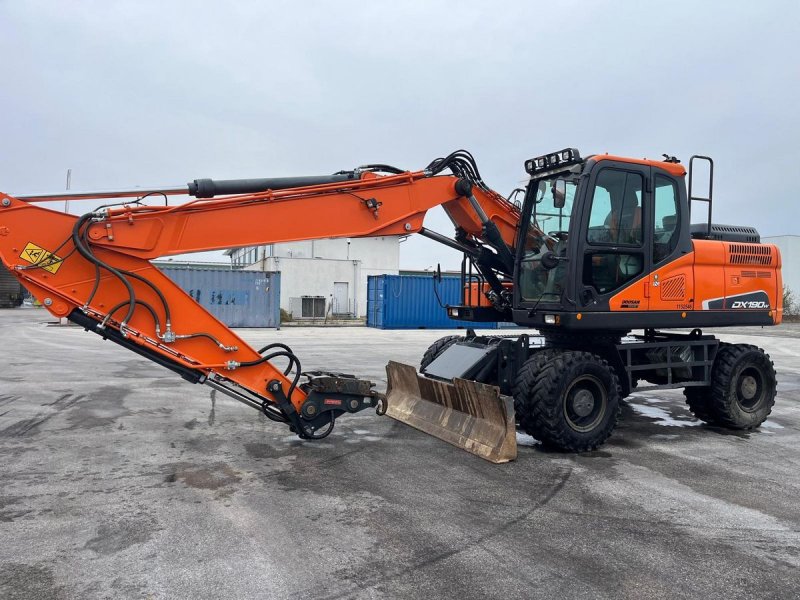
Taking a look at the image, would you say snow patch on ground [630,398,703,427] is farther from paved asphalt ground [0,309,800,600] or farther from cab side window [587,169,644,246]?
cab side window [587,169,644,246]

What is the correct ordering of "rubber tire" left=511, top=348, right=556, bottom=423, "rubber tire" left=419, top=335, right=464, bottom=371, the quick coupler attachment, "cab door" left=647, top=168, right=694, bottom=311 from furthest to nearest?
1. "rubber tire" left=419, top=335, right=464, bottom=371
2. "cab door" left=647, top=168, right=694, bottom=311
3. "rubber tire" left=511, top=348, right=556, bottom=423
4. the quick coupler attachment

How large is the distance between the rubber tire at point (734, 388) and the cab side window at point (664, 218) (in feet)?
6.21

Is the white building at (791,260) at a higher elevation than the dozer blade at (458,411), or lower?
higher

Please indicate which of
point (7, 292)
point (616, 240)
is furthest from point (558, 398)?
point (7, 292)

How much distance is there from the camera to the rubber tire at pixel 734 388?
25.6 feet

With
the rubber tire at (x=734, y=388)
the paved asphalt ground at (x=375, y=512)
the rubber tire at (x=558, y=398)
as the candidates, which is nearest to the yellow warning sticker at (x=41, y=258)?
the paved asphalt ground at (x=375, y=512)

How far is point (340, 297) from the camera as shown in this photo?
40906 millimetres

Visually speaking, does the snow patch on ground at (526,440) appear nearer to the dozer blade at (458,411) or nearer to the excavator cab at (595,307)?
the excavator cab at (595,307)

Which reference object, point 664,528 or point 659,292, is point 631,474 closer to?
point 664,528

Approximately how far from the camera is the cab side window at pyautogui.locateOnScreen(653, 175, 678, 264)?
7.04 metres

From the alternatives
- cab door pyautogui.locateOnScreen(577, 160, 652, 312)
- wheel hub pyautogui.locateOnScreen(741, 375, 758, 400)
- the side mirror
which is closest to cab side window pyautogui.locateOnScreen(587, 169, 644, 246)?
cab door pyautogui.locateOnScreen(577, 160, 652, 312)

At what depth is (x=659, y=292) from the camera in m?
7.02

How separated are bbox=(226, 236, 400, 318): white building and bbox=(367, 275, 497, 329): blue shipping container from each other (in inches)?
308

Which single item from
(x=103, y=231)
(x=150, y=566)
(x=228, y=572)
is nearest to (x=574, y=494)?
(x=228, y=572)
